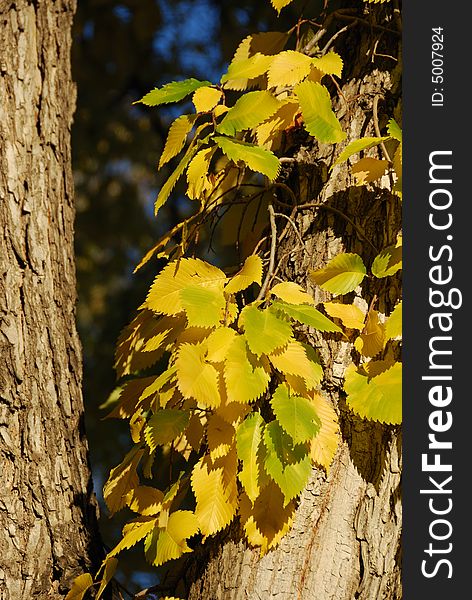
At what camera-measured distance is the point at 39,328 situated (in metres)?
1.29

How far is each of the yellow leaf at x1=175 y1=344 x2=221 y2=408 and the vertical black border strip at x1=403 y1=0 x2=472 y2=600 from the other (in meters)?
0.25

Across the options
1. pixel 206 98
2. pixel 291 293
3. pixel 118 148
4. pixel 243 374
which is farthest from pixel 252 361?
pixel 118 148

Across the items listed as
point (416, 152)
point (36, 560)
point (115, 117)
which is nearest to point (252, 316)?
point (416, 152)

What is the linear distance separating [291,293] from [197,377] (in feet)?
0.60

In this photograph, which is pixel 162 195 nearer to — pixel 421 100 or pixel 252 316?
pixel 252 316

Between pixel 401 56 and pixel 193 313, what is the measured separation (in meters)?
0.55

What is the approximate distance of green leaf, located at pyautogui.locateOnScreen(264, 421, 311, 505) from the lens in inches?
40.8

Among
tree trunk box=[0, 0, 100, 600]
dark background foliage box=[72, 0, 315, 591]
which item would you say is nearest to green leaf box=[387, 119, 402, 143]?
tree trunk box=[0, 0, 100, 600]

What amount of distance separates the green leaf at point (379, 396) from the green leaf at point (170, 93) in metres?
0.50

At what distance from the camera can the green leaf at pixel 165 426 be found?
3.66 feet

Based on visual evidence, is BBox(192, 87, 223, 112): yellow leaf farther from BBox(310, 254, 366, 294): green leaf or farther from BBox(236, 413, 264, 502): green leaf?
BBox(236, 413, 264, 502): green leaf

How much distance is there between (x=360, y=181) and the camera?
1.24m

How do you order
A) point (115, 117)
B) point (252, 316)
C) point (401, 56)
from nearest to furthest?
point (252, 316), point (401, 56), point (115, 117)

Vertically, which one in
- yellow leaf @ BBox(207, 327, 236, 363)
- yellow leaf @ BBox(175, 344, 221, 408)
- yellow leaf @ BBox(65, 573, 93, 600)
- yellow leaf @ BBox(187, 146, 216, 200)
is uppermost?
yellow leaf @ BBox(187, 146, 216, 200)
